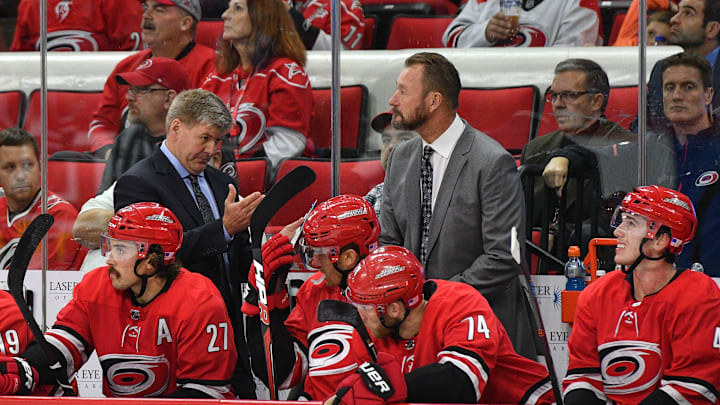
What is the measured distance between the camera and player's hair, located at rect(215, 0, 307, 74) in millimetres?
3828

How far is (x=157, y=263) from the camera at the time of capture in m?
3.11

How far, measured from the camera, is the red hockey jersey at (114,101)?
12.8 ft

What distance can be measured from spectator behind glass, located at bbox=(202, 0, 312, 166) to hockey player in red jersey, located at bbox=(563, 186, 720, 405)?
141 cm

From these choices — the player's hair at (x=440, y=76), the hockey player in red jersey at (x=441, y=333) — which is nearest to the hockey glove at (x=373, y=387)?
the hockey player in red jersey at (x=441, y=333)

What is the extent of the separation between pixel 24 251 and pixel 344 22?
1.56 meters

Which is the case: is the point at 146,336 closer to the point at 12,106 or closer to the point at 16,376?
the point at 16,376

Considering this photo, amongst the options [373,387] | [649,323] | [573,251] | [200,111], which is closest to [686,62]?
[573,251]

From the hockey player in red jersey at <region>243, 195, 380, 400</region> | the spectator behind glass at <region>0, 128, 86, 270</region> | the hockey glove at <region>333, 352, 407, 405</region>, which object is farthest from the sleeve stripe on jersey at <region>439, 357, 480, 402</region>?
the spectator behind glass at <region>0, 128, 86, 270</region>

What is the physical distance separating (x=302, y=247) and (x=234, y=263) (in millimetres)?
553

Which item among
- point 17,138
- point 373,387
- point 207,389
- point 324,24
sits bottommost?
point 207,389

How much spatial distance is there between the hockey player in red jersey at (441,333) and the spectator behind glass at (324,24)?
127cm

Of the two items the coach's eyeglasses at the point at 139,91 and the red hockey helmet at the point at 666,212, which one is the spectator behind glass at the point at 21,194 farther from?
the red hockey helmet at the point at 666,212

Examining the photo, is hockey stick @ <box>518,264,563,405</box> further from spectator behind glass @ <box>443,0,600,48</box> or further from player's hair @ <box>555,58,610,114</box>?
spectator behind glass @ <box>443,0,600,48</box>

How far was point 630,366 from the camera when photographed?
2.76m
